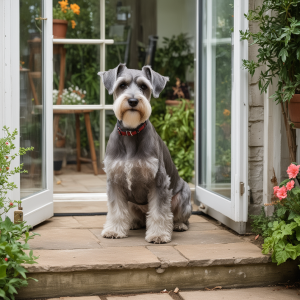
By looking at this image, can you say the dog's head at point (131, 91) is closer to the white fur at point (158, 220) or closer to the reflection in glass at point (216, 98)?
the white fur at point (158, 220)

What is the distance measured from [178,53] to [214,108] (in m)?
3.29

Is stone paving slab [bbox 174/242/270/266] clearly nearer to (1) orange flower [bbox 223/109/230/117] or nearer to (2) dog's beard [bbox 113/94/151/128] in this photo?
(2) dog's beard [bbox 113/94/151/128]

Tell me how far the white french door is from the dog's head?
2.25ft

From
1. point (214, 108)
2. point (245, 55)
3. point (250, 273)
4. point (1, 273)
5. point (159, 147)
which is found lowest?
point (250, 273)

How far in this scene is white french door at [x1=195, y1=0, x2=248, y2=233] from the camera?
11.4 ft

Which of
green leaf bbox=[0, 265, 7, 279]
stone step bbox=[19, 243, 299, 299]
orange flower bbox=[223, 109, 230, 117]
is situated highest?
orange flower bbox=[223, 109, 230, 117]

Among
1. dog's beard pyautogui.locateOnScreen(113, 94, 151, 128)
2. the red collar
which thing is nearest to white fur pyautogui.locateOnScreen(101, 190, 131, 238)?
the red collar

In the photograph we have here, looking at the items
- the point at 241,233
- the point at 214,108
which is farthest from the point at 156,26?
the point at 241,233

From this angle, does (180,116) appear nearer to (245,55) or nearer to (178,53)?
(178,53)

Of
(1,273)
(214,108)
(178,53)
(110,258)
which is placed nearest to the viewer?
(1,273)

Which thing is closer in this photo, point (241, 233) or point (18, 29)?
point (18, 29)

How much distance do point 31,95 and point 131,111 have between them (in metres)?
1.16

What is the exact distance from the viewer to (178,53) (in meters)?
7.31

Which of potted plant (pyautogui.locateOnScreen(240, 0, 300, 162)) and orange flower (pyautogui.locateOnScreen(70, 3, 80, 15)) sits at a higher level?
orange flower (pyautogui.locateOnScreen(70, 3, 80, 15))
